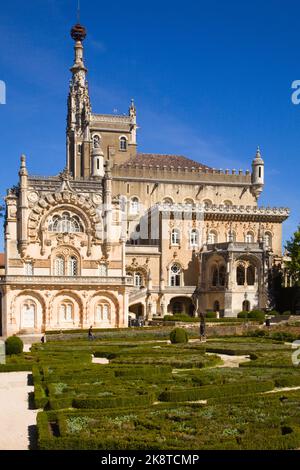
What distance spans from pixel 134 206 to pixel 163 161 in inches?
315

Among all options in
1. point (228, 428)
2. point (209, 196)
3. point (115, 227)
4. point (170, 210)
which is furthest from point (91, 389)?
point (209, 196)

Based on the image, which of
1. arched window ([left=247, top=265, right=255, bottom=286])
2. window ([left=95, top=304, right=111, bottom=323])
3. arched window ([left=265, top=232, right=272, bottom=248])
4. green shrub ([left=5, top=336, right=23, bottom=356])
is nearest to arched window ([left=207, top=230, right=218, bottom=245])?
arched window ([left=265, top=232, right=272, bottom=248])

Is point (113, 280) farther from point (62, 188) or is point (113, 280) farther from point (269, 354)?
point (269, 354)

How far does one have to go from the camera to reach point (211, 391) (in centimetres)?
2172

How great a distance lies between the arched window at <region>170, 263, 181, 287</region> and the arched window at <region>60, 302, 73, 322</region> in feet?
47.9

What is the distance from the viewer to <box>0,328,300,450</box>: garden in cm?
1577

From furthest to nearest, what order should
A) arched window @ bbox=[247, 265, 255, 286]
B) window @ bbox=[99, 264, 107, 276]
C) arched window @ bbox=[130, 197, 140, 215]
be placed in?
arched window @ bbox=[130, 197, 140, 215] → arched window @ bbox=[247, 265, 255, 286] → window @ bbox=[99, 264, 107, 276]

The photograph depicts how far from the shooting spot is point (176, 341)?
4112 cm

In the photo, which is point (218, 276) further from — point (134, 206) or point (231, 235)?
point (134, 206)

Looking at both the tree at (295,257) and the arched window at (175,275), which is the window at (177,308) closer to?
the arched window at (175,275)

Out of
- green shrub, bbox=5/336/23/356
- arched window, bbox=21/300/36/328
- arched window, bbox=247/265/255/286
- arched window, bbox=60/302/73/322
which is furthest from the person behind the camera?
arched window, bbox=247/265/255/286

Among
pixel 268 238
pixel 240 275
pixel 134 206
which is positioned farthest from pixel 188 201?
pixel 240 275

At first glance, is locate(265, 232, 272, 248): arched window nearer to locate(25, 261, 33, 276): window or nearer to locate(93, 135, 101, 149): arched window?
locate(93, 135, 101, 149): arched window

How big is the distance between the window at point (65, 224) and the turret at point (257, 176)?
2533 centimetres
